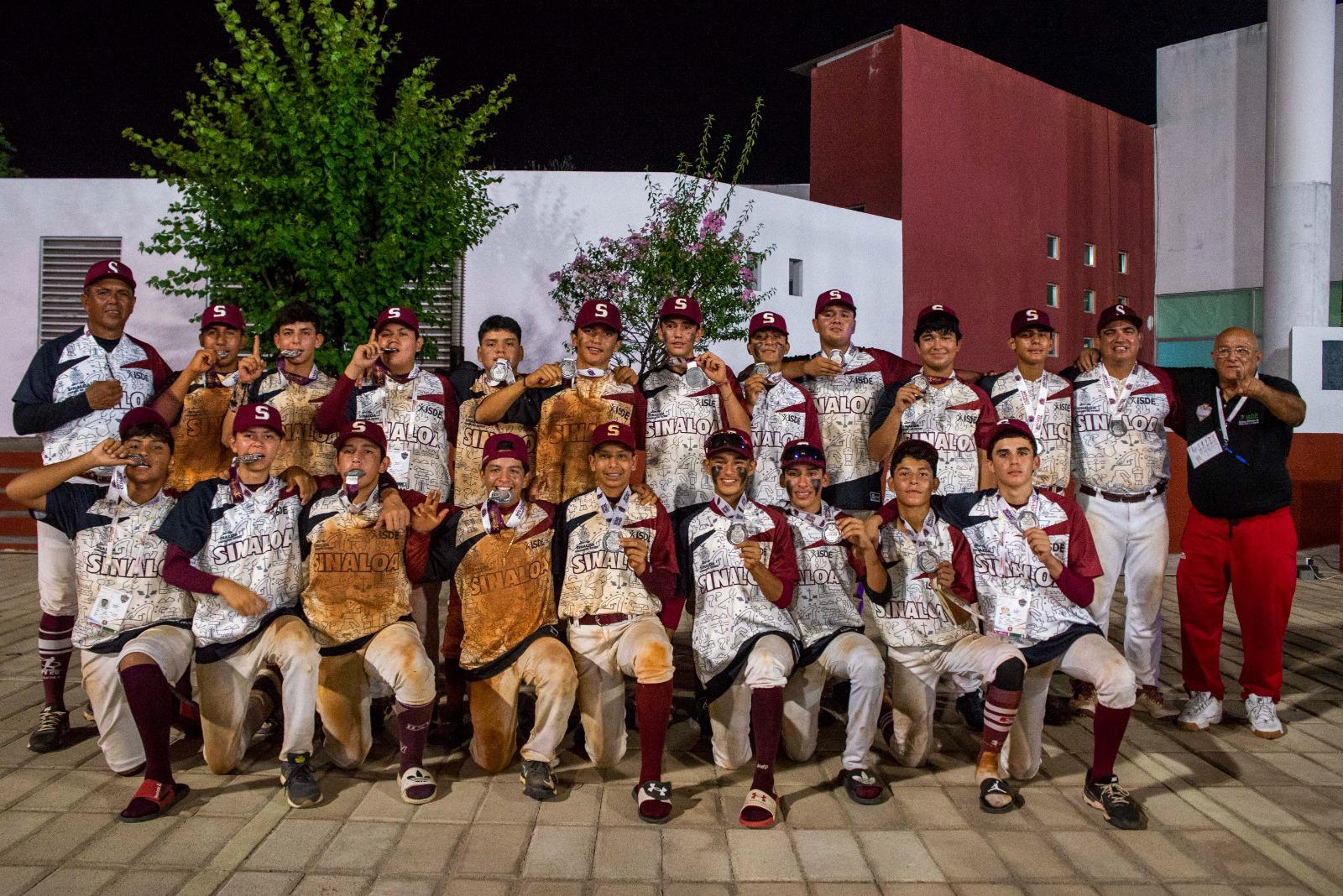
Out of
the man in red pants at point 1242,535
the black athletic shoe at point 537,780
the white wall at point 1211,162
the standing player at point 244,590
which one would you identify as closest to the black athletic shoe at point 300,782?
the standing player at point 244,590

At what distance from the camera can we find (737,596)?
14.6 ft

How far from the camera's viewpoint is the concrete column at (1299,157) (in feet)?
53.1

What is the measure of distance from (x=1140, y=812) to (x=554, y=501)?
126 inches

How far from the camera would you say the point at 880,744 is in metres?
4.78

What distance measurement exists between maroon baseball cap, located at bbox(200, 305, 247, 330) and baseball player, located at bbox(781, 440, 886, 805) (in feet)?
11.3

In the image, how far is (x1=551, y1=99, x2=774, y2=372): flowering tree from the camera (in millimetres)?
14266

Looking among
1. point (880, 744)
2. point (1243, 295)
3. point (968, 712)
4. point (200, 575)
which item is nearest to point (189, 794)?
point (200, 575)

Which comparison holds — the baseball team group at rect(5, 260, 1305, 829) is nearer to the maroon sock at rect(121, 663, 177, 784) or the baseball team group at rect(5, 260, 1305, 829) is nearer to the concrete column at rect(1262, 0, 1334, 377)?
the maroon sock at rect(121, 663, 177, 784)

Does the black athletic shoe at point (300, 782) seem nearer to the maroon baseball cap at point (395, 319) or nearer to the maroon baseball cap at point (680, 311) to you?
the maroon baseball cap at point (395, 319)

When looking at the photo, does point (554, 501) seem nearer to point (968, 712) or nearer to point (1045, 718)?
point (968, 712)

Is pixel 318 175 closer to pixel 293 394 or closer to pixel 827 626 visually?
→ pixel 293 394

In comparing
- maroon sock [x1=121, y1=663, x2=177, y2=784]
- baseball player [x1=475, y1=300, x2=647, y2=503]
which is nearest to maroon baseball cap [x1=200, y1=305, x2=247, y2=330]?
baseball player [x1=475, y1=300, x2=647, y2=503]

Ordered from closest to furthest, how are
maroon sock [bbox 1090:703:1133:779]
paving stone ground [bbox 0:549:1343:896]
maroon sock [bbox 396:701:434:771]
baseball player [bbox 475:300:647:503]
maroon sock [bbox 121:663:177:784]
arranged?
paving stone ground [bbox 0:549:1343:896] → maroon sock [bbox 121:663:177:784] → maroon sock [bbox 1090:703:1133:779] → maroon sock [bbox 396:701:434:771] → baseball player [bbox 475:300:647:503]

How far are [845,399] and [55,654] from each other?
4599 millimetres
